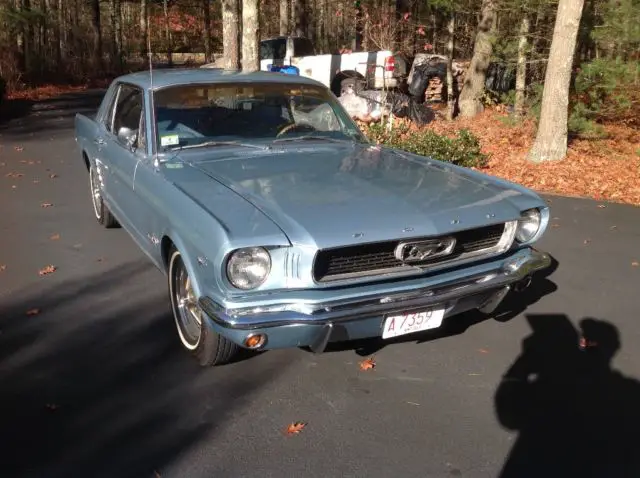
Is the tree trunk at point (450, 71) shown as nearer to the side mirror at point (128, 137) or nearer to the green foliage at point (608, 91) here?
the green foliage at point (608, 91)

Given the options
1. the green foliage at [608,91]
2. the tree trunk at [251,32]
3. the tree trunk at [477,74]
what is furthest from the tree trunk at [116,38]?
the green foliage at [608,91]

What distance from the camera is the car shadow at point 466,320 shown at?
152 inches

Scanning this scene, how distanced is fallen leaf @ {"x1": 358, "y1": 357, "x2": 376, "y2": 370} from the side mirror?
88.0 inches

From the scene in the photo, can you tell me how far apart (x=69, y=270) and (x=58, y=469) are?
2729 mm

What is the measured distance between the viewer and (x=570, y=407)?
10.6 feet

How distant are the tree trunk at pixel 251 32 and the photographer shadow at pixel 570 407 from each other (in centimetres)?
789

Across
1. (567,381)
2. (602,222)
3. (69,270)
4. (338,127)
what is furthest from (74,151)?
(567,381)

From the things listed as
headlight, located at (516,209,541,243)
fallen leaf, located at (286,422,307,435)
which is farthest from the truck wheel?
headlight, located at (516,209,541,243)

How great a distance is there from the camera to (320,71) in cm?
1572

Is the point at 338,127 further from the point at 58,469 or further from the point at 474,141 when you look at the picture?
the point at 474,141

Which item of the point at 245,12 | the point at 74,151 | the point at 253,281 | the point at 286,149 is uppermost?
the point at 245,12

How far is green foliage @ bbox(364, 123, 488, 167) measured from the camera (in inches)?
349

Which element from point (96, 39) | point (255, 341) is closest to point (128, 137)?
point (255, 341)

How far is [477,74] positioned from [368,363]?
11401 millimetres
